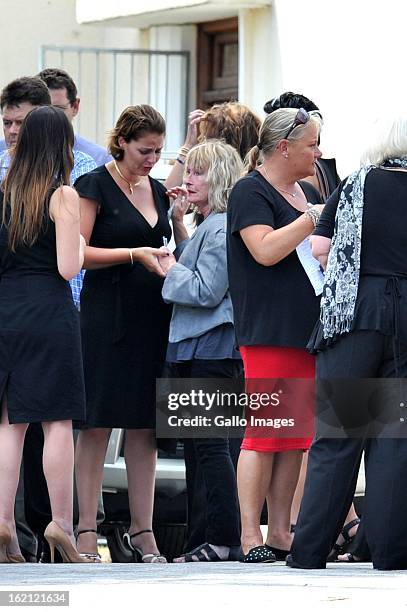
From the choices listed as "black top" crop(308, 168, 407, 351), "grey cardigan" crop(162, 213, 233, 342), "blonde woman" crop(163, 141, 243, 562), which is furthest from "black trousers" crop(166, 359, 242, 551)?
"black top" crop(308, 168, 407, 351)

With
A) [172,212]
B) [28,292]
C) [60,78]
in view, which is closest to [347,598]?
[28,292]

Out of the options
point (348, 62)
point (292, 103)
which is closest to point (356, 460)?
point (292, 103)

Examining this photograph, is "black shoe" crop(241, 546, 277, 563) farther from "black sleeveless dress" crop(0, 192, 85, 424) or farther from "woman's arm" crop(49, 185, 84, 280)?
"woman's arm" crop(49, 185, 84, 280)

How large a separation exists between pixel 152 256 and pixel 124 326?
1.16 ft

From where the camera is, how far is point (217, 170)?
730 cm

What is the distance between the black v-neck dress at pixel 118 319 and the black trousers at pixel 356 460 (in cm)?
140

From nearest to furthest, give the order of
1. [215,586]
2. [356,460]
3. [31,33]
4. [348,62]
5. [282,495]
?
1. [215,586]
2. [356,460]
3. [282,495]
4. [348,62]
5. [31,33]

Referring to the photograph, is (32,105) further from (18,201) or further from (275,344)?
(275,344)

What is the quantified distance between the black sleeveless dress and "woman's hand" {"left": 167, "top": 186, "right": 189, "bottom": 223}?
2.80 feet

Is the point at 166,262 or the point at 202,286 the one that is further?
the point at 166,262

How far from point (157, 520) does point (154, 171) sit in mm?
1987

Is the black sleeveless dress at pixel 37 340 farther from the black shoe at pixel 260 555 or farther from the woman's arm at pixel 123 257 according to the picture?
the black shoe at pixel 260 555

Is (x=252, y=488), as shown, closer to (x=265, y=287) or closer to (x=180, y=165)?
(x=265, y=287)

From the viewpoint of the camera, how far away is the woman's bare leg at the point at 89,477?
7.32 meters
